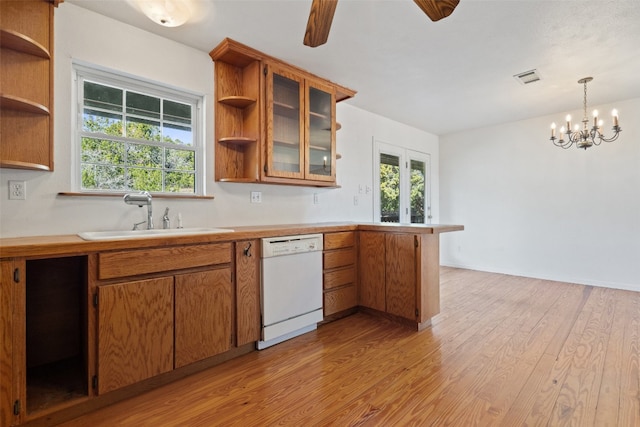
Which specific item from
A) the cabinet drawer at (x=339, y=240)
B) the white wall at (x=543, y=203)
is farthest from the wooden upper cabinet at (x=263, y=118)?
the white wall at (x=543, y=203)

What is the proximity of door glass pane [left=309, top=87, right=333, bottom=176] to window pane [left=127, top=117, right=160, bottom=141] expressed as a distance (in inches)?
53.4

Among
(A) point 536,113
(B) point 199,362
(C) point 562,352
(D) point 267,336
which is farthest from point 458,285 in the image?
(B) point 199,362

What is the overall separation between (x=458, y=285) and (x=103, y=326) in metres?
3.96

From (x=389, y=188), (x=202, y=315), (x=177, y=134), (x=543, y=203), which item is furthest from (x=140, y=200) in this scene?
(x=543, y=203)

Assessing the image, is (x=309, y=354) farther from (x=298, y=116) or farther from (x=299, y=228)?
(x=298, y=116)

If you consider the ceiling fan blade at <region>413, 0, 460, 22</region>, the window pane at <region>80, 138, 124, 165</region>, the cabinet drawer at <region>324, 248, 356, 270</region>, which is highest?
the ceiling fan blade at <region>413, 0, 460, 22</region>

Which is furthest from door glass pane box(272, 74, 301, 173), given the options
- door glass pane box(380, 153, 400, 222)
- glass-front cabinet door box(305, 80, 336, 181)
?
door glass pane box(380, 153, 400, 222)

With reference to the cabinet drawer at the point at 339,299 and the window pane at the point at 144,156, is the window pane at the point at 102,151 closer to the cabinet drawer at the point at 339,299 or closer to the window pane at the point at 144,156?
the window pane at the point at 144,156

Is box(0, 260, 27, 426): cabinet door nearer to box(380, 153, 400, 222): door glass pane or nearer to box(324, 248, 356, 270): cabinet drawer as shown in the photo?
box(324, 248, 356, 270): cabinet drawer

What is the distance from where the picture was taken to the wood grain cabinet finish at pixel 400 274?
104 inches

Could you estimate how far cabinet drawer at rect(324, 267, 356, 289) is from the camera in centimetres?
280

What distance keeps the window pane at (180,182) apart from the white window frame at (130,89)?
0.03 m

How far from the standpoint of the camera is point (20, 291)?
1413 mm

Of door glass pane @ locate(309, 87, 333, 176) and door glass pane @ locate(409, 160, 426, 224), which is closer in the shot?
door glass pane @ locate(309, 87, 333, 176)
